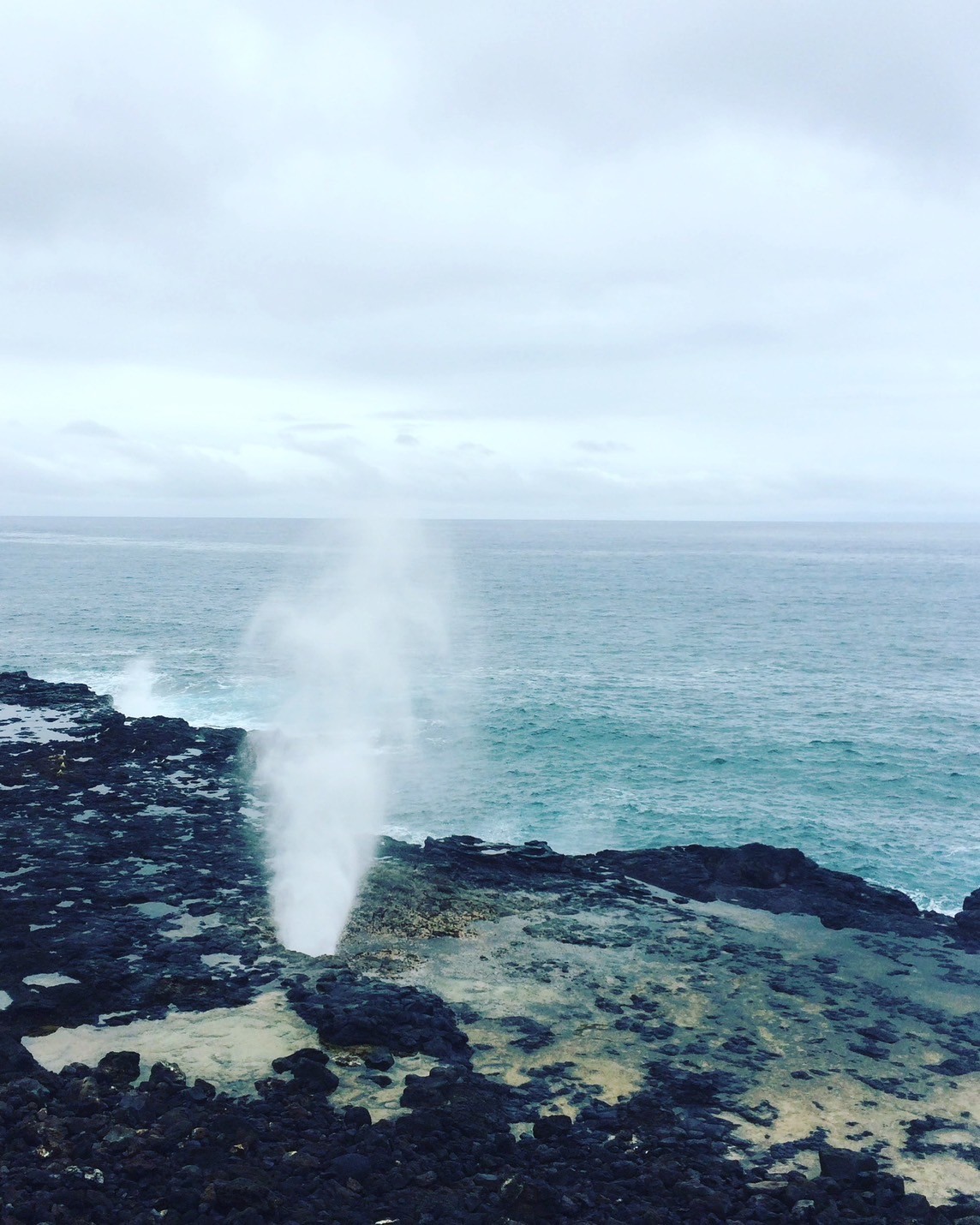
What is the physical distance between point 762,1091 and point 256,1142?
→ 12.8 m

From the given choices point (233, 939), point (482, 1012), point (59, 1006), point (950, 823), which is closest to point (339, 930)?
point (233, 939)

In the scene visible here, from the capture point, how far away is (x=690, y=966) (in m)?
32.2

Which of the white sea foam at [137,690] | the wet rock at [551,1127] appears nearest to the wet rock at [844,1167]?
the wet rock at [551,1127]

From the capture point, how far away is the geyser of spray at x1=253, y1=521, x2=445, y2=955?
37.0 m

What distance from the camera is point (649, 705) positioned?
234 feet

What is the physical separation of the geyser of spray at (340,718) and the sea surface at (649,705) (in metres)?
1.83

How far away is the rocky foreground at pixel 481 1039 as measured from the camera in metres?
20.7

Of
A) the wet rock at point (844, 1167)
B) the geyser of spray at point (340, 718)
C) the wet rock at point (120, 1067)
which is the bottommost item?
the wet rock at point (844, 1167)

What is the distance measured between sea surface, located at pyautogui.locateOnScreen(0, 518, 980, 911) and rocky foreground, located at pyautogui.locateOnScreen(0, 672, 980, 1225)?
8.44 meters

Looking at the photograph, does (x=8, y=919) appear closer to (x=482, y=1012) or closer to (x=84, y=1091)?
(x=84, y=1091)

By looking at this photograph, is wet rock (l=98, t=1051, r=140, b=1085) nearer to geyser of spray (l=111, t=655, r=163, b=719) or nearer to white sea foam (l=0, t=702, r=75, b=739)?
white sea foam (l=0, t=702, r=75, b=739)

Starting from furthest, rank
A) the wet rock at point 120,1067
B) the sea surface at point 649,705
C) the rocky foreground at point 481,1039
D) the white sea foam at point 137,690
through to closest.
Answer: the white sea foam at point 137,690
the sea surface at point 649,705
the wet rock at point 120,1067
the rocky foreground at point 481,1039

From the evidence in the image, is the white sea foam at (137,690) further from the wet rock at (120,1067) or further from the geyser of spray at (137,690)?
the wet rock at (120,1067)

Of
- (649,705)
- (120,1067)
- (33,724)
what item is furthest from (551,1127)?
(649,705)
